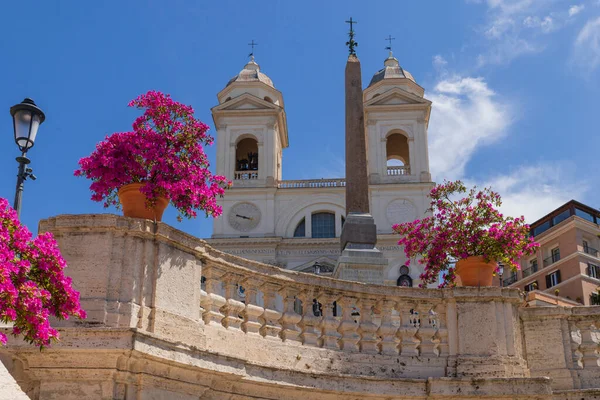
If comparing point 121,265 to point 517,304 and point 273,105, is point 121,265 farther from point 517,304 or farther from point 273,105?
point 273,105

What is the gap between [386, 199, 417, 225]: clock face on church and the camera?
54312 millimetres

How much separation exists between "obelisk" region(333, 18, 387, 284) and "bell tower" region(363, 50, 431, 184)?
35.7 metres

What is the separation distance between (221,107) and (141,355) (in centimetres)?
5111

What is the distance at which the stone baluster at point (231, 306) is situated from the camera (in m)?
7.70

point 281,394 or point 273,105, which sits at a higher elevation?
point 273,105

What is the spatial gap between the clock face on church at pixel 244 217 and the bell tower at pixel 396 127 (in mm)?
7883

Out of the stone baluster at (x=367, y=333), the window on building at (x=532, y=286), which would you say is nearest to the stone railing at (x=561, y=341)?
the stone baluster at (x=367, y=333)

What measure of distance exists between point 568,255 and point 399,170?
14.5 meters

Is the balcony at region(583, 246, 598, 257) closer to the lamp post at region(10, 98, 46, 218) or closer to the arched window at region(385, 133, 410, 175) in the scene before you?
the arched window at region(385, 133, 410, 175)

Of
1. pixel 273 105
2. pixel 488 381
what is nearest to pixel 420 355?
pixel 488 381

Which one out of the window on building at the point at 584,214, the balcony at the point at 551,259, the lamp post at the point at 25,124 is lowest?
the lamp post at the point at 25,124

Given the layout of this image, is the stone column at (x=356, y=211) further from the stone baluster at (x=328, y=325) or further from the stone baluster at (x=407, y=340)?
the stone baluster at (x=328, y=325)

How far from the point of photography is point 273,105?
56938 millimetres

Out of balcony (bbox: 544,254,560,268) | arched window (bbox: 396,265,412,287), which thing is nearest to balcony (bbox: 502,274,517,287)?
balcony (bbox: 544,254,560,268)
